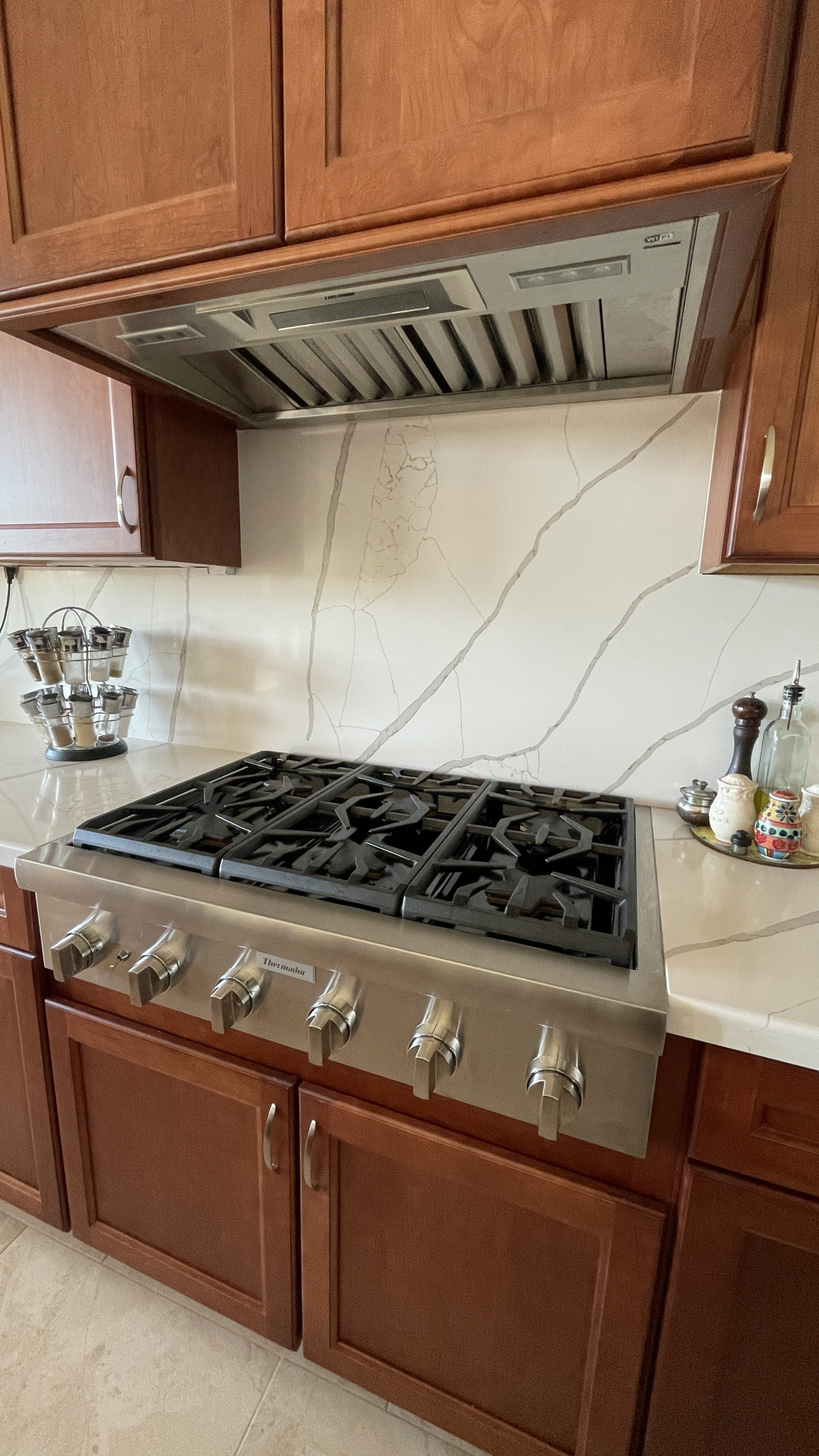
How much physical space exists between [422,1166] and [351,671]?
2.99ft

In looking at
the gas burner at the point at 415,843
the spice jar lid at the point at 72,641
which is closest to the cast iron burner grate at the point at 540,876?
the gas burner at the point at 415,843

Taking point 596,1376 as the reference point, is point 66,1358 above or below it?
below

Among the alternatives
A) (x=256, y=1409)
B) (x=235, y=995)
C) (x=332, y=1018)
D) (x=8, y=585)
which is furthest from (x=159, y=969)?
(x=8, y=585)

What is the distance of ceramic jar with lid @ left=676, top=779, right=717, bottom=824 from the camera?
3.59 ft

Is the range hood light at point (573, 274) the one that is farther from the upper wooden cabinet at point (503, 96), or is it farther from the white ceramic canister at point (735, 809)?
the white ceramic canister at point (735, 809)

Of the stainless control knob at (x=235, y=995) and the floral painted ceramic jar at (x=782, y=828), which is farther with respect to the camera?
the floral painted ceramic jar at (x=782, y=828)

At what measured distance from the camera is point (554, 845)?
0.98m

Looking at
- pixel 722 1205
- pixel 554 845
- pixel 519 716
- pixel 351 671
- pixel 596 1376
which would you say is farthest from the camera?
pixel 351 671

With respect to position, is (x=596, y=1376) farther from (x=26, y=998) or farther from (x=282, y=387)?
(x=282, y=387)

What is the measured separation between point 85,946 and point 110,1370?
83cm

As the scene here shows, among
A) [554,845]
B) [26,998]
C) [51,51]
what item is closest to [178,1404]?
[26,998]

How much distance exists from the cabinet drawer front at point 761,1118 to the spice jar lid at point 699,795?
517mm

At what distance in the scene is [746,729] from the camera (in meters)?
1.06

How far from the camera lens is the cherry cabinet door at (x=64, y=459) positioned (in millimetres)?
1180
